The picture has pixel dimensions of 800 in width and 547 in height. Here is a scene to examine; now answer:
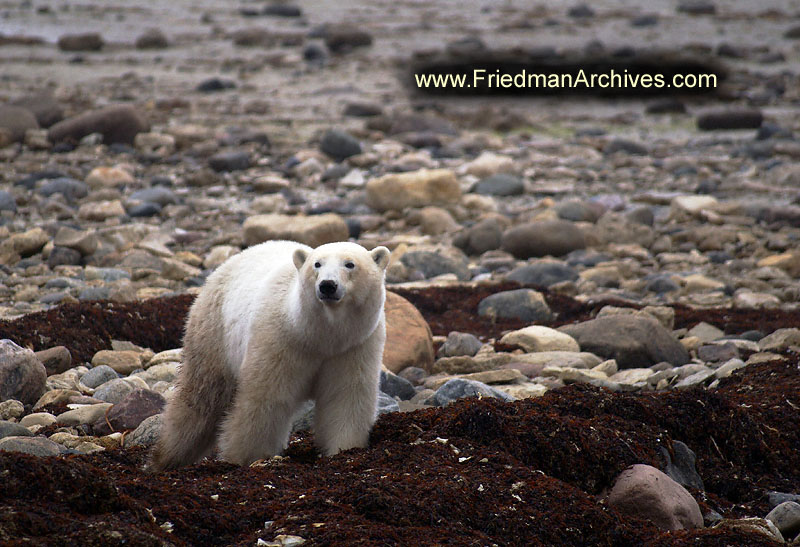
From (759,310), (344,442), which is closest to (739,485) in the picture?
(344,442)

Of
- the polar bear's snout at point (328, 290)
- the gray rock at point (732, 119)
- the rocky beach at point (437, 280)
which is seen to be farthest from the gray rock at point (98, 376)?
the gray rock at point (732, 119)

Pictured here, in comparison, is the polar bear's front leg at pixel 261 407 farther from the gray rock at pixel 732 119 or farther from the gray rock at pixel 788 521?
the gray rock at pixel 732 119

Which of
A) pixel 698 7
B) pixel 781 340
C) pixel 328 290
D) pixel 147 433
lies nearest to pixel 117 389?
pixel 147 433

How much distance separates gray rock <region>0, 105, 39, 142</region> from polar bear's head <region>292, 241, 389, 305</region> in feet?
37.6

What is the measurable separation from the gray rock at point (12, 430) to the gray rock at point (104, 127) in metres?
10.2

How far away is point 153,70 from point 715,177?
47.2ft

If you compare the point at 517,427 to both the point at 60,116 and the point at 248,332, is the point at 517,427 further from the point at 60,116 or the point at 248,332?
the point at 60,116

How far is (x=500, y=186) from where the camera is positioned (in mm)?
12547

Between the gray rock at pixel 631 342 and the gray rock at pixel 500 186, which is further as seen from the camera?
the gray rock at pixel 500 186

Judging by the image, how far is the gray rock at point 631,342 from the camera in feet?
21.7

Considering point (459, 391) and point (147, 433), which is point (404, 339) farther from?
point (147, 433)

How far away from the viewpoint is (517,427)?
407 cm

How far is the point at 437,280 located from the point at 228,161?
5.27m

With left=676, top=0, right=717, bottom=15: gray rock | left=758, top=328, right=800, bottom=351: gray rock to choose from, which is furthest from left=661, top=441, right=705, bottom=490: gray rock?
left=676, top=0, right=717, bottom=15: gray rock
